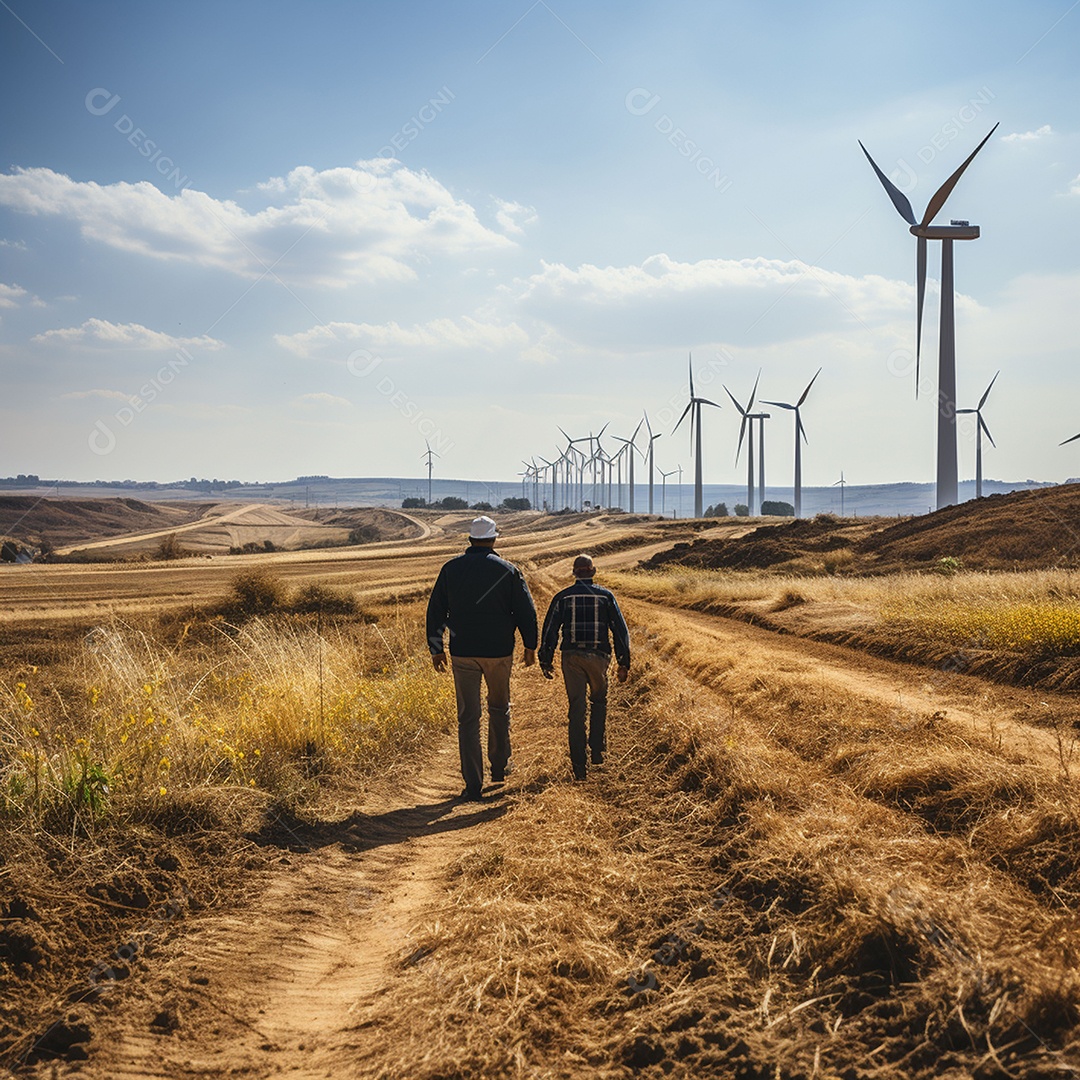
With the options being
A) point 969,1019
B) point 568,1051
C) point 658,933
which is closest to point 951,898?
point 969,1019

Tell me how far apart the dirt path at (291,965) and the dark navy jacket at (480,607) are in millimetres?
1802

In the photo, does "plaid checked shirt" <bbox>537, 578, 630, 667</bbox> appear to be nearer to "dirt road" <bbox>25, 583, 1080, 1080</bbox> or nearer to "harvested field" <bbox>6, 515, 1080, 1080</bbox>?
"harvested field" <bbox>6, 515, 1080, 1080</bbox>

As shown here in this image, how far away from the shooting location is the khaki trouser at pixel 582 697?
9195mm

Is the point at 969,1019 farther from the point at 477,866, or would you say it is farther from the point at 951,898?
the point at 477,866

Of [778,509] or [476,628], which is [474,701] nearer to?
[476,628]

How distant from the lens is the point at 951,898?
4.88 meters

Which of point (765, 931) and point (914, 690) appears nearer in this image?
point (765, 931)

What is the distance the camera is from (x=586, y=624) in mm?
9484

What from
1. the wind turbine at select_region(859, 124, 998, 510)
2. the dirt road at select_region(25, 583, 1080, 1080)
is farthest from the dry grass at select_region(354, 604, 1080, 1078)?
the wind turbine at select_region(859, 124, 998, 510)

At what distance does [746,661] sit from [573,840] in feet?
30.9

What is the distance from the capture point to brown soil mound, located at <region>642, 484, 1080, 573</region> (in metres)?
32.5

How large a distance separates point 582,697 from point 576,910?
3787 mm

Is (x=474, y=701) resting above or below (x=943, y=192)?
below

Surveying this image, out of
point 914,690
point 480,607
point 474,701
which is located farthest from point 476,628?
point 914,690
